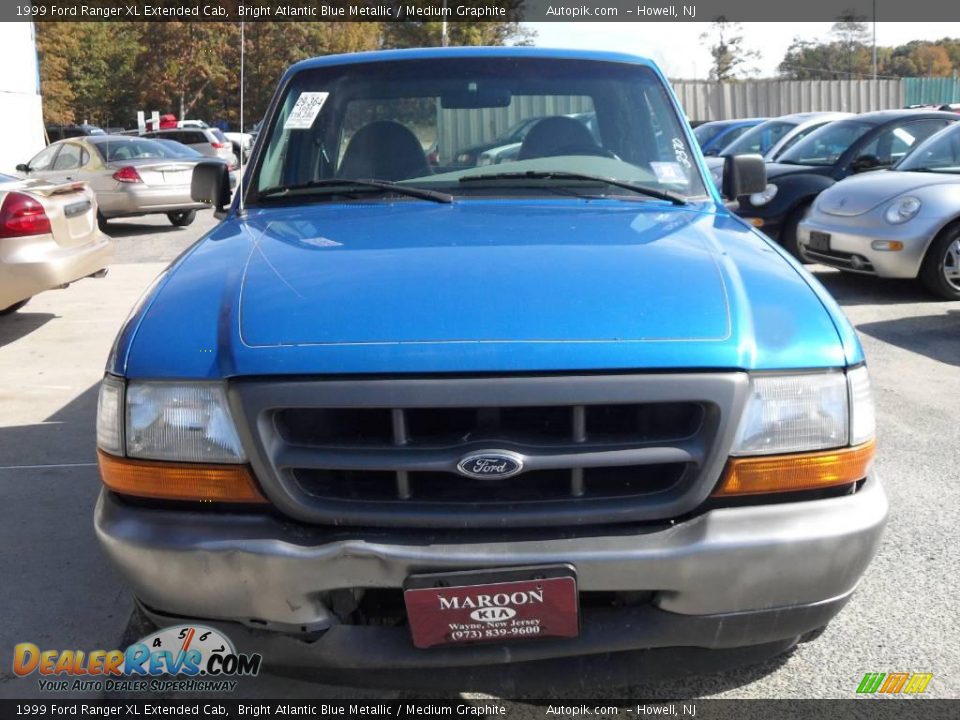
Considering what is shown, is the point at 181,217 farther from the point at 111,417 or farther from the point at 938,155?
the point at 111,417

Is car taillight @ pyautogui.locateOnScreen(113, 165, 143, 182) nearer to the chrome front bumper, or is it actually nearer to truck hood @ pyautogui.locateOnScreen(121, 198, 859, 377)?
truck hood @ pyautogui.locateOnScreen(121, 198, 859, 377)

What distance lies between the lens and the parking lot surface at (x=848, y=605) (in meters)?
2.93

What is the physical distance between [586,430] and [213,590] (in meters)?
0.91

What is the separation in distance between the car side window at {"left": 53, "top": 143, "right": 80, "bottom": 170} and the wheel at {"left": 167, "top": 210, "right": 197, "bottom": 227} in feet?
5.34

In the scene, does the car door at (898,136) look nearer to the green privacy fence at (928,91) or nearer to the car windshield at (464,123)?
the car windshield at (464,123)

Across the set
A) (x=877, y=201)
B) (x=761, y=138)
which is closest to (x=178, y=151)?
(x=761, y=138)

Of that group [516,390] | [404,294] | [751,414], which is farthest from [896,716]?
[404,294]

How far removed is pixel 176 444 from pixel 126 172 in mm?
13480


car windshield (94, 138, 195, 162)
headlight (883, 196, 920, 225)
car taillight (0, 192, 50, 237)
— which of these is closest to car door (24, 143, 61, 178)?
car windshield (94, 138, 195, 162)

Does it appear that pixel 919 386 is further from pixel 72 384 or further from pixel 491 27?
pixel 491 27

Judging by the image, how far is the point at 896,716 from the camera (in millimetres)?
2725

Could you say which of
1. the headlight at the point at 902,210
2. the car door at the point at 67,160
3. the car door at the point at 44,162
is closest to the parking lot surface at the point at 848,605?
the headlight at the point at 902,210

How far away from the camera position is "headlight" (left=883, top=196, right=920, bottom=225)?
829cm

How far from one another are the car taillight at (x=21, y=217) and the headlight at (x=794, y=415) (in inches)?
262
